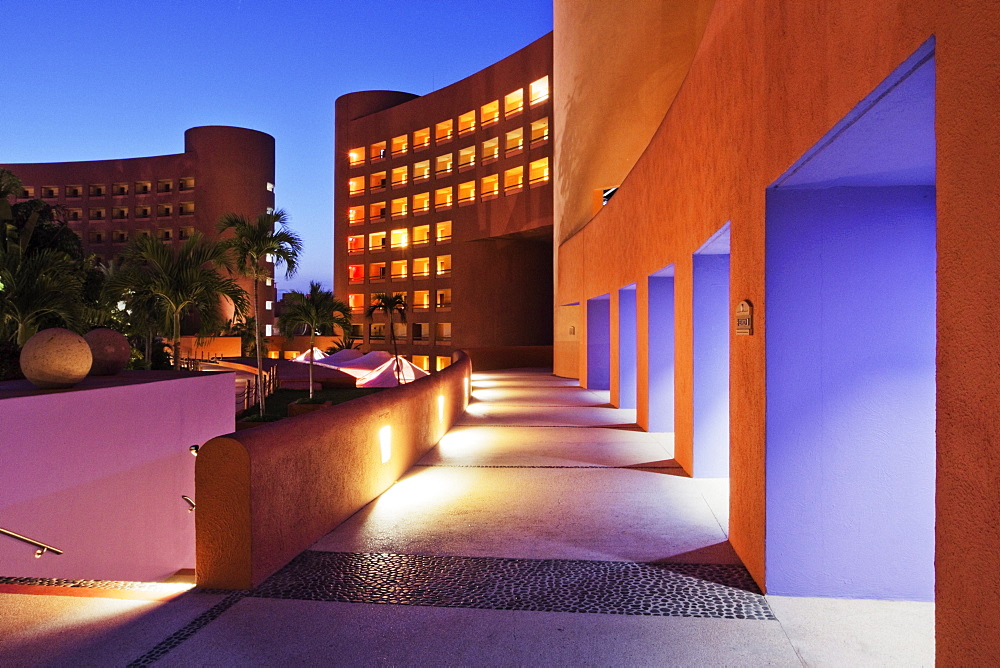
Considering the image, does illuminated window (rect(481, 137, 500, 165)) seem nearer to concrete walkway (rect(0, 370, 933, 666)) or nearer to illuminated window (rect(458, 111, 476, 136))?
illuminated window (rect(458, 111, 476, 136))

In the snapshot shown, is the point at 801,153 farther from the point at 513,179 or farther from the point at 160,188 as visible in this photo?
the point at 160,188

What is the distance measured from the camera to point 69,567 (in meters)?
7.13

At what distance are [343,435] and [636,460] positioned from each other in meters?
4.77

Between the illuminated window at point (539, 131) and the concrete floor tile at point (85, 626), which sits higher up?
the illuminated window at point (539, 131)

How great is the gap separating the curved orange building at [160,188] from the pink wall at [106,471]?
61345 mm

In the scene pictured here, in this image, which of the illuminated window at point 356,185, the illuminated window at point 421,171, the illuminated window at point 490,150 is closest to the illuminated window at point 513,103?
the illuminated window at point 490,150

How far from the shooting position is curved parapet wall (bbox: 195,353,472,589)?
463 cm

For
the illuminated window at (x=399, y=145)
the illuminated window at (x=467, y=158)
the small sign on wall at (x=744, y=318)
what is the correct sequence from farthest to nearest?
the illuminated window at (x=399, y=145)
the illuminated window at (x=467, y=158)
the small sign on wall at (x=744, y=318)

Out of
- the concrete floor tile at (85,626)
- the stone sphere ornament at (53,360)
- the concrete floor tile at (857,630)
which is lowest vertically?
the concrete floor tile at (857,630)

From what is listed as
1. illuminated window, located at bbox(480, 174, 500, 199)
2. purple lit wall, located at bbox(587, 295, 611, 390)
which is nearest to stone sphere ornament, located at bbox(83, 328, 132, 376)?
purple lit wall, located at bbox(587, 295, 611, 390)

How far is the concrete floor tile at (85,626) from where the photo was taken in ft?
11.8

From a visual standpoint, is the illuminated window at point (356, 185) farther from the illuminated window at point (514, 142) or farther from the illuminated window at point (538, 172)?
the illuminated window at point (538, 172)

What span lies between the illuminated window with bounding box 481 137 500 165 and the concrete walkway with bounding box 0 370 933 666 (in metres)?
36.9

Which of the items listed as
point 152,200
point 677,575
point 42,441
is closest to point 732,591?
point 677,575
